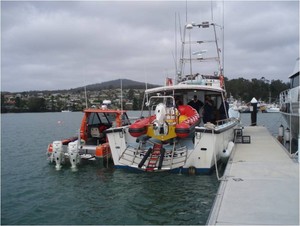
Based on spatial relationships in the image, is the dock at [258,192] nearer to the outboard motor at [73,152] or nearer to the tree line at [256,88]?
the outboard motor at [73,152]

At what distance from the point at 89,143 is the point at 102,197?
20.0 feet

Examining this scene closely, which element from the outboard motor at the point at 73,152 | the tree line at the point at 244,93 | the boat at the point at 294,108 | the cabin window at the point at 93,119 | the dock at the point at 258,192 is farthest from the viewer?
the tree line at the point at 244,93

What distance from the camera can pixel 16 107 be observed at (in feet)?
322

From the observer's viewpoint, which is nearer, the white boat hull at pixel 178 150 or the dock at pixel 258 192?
the dock at pixel 258 192

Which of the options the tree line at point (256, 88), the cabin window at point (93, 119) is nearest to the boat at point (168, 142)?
the cabin window at point (93, 119)

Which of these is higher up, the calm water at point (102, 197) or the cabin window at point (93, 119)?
the cabin window at point (93, 119)

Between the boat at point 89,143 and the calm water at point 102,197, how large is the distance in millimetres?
442

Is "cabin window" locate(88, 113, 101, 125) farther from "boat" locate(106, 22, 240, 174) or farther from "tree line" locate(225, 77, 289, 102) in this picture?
"tree line" locate(225, 77, 289, 102)

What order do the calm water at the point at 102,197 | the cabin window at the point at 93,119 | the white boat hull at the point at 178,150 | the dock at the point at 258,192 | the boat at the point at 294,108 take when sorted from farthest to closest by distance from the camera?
the boat at the point at 294,108
the cabin window at the point at 93,119
the white boat hull at the point at 178,150
the calm water at the point at 102,197
the dock at the point at 258,192

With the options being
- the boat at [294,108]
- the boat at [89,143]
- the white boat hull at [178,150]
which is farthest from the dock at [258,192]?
the boat at [294,108]

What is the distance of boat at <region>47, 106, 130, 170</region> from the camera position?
12703 mm

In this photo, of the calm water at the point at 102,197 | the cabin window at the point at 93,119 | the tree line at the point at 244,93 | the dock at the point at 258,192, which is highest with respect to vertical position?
the tree line at the point at 244,93

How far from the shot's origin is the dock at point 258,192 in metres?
5.66

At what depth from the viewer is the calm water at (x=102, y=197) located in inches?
299
